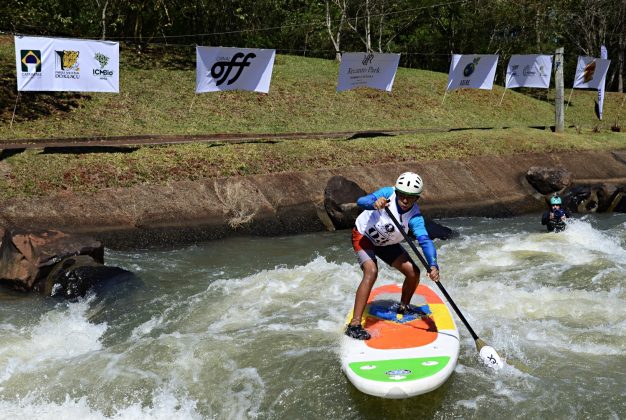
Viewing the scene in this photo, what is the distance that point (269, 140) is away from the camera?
1894 cm

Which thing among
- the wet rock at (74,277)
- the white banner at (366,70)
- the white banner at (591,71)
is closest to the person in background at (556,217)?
the white banner at (366,70)

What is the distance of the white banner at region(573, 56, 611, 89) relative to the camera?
25812 millimetres

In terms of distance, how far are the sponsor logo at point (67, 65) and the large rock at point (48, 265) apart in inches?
260

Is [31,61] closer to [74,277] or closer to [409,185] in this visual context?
[74,277]

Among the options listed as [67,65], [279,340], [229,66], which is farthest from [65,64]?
[279,340]

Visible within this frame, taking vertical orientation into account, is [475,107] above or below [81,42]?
below

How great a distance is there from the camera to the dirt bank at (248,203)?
42.8 ft

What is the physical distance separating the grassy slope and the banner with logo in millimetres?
1927

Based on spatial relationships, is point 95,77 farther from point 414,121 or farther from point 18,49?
point 414,121

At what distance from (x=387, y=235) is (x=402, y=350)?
1379 millimetres

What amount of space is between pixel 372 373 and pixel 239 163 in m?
10.3

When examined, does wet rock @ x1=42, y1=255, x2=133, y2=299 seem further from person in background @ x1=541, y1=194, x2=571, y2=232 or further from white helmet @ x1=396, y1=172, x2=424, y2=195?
person in background @ x1=541, y1=194, x2=571, y2=232

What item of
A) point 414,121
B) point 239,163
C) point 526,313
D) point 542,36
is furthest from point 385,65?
point 542,36

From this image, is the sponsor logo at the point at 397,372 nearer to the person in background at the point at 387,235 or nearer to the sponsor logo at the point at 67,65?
the person in background at the point at 387,235
